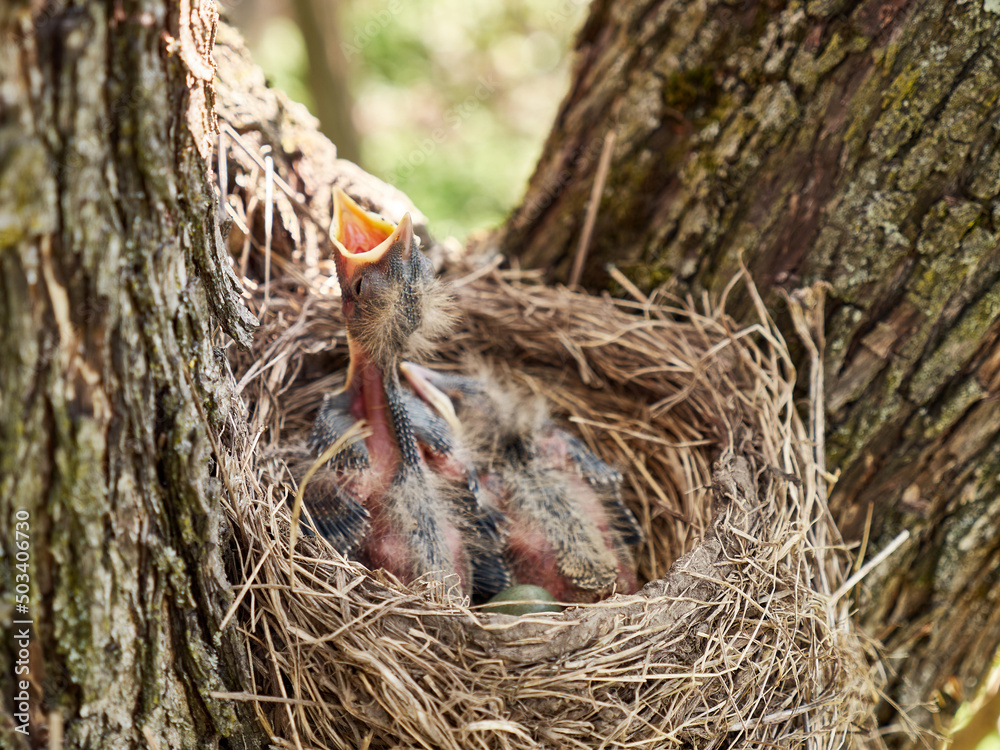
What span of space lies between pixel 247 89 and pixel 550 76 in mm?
5604

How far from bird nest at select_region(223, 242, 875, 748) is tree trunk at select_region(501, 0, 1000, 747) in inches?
6.9

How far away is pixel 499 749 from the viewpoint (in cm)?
109

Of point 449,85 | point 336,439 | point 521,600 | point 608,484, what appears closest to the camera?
point 521,600

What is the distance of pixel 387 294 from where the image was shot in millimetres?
1439

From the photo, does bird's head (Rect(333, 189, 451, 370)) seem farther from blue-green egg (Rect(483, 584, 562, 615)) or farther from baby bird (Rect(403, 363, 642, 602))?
blue-green egg (Rect(483, 584, 562, 615))

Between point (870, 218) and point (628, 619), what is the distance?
3.51 ft

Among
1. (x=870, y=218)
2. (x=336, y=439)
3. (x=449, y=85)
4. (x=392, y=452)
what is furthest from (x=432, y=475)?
(x=449, y=85)

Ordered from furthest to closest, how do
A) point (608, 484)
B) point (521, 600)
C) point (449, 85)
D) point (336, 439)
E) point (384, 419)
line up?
1. point (449, 85)
2. point (608, 484)
3. point (384, 419)
4. point (336, 439)
5. point (521, 600)

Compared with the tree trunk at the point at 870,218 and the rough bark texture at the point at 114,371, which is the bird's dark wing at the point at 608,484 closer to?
the tree trunk at the point at 870,218

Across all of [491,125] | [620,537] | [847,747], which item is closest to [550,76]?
[491,125]

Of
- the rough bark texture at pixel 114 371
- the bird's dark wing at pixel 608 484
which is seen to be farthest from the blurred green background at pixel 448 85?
the rough bark texture at pixel 114 371

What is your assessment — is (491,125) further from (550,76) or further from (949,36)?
(949,36)

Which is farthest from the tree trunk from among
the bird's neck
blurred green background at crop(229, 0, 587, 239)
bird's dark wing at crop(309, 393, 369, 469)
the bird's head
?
blurred green background at crop(229, 0, 587, 239)

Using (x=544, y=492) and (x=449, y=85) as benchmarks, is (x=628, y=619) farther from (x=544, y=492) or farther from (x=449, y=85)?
(x=449, y=85)
